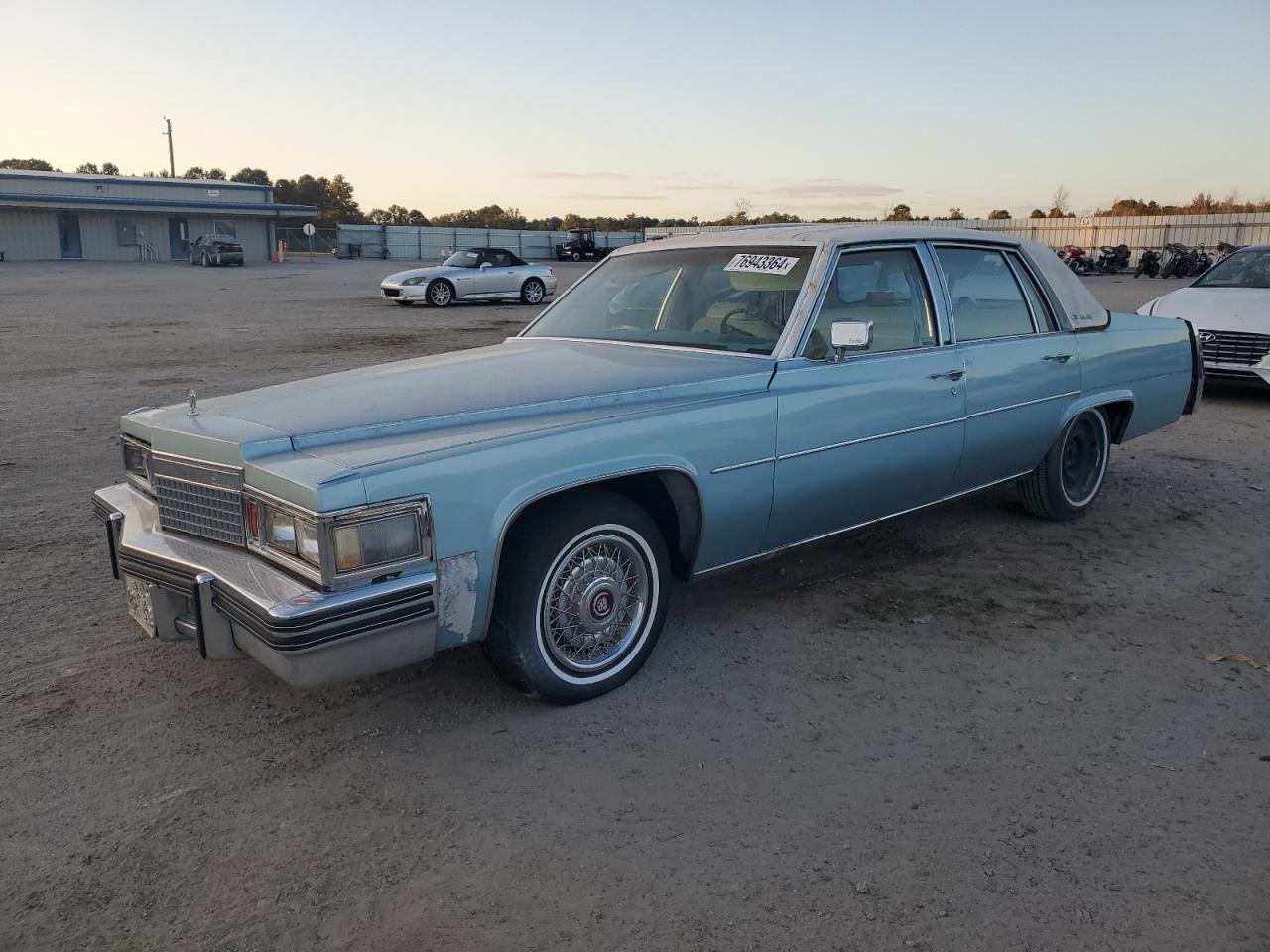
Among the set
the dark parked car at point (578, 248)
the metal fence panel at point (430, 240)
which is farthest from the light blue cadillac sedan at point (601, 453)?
the metal fence panel at point (430, 240)

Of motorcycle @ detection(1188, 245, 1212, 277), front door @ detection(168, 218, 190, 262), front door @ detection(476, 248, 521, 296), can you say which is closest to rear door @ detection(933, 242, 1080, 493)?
front door @ detection(476, 248, 521, 296)

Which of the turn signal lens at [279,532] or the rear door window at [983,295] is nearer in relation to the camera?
the turn signal lens at [279,532]

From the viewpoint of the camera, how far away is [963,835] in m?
2.67

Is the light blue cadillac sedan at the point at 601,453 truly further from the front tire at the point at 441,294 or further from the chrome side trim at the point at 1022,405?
the front tire at the point at 441,294

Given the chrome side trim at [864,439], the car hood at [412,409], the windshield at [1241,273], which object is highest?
the windshield at [1241,273]

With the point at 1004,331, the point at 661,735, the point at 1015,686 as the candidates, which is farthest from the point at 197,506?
Answer: the point at 1004,331

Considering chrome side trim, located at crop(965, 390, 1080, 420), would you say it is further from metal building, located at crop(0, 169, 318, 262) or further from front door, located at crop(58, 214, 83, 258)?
front door, located at crop(58, 214, 83, 258)

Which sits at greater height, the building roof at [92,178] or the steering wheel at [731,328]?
the building roof at [92,178]

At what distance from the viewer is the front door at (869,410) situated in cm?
385

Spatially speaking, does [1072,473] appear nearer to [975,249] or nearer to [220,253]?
[975,249]

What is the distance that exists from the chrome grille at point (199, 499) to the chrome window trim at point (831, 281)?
84.1 inches

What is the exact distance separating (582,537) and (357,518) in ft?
2.73

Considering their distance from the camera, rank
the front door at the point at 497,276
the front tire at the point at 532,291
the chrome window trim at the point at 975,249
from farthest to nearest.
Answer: the front tire at the point at 532,291 → the front door at the point at 497,276 → the chrome window trim at the point at 975,249

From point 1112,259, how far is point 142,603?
44258 millimetres
